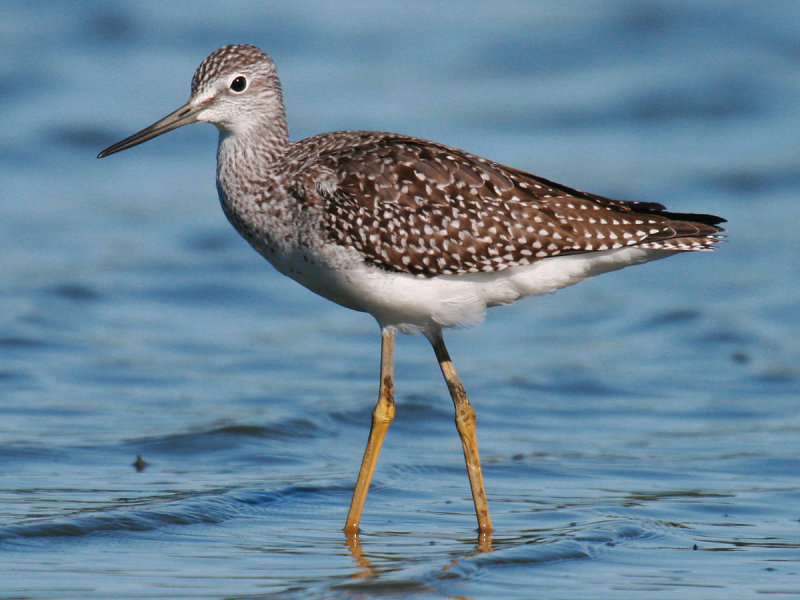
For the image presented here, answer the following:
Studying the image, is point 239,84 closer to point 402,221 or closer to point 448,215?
point 402,221

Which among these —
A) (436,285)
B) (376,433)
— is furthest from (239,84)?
(376,433)

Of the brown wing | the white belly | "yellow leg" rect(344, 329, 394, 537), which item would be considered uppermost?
the brown wing

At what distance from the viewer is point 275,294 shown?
17.8 m

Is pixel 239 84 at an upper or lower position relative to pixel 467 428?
upper

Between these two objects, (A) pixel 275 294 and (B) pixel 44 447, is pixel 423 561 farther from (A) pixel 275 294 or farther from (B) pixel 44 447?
(A) pixel 275 294

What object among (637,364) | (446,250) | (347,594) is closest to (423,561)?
(347,594)

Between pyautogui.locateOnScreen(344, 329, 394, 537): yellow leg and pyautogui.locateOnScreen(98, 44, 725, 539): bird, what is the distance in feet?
0.04

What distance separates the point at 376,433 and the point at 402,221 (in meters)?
1.82

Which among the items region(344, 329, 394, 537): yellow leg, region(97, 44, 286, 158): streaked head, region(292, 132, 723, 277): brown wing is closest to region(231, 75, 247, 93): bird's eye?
region(97, 44, 286, 158): streaked head

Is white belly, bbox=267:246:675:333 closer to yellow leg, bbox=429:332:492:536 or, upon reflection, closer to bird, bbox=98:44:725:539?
bird, bbox=98:44:725:539

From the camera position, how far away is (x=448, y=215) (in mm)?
9570

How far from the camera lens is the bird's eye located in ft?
32.8

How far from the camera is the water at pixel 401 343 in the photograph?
902cm

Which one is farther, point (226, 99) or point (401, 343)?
point (401, 343)
